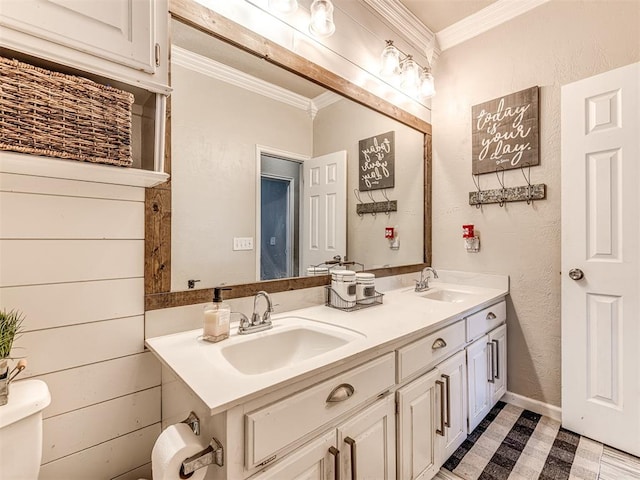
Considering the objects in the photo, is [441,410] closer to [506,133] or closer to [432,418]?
[432,418]

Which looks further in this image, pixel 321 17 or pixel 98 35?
pixel 321 17

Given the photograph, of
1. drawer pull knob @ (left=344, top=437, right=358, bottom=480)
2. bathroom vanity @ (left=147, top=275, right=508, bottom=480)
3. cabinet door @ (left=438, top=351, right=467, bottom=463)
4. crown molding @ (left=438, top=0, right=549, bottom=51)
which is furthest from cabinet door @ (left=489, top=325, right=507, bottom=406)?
crown molding @ (left=438, top=0, right=549, bottom=51)

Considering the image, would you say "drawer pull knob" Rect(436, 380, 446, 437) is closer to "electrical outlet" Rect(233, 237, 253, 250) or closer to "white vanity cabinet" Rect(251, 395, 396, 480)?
"white vanity cabinet" Rect(251, 395, 396, 480)

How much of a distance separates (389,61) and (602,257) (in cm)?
170

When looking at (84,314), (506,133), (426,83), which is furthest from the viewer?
(426,83)

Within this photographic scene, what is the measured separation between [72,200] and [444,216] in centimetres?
231

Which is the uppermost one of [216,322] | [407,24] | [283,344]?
[407,24]

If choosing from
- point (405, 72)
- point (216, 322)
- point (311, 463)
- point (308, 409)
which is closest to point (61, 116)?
point (216, 322)

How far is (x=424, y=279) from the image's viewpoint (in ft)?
7.48

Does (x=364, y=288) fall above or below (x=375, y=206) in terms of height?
below

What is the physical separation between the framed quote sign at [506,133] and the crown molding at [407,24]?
0.63m

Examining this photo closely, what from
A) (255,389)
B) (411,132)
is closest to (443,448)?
(255,389)

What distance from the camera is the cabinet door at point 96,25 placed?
757mm

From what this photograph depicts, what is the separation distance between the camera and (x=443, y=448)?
1.49 m
